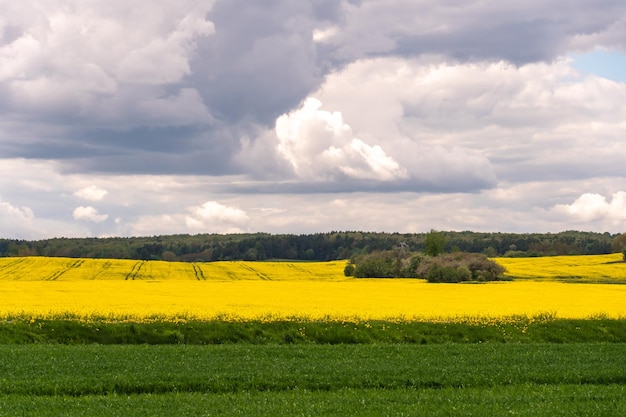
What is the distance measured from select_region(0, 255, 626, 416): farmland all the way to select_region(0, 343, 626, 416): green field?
69 mm

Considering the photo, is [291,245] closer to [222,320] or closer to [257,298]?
[257,298]

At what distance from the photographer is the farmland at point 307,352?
1919cm

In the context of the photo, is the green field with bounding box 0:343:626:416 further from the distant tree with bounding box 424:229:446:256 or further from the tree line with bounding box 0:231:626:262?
the tree line with bounding box 0:231:626:262

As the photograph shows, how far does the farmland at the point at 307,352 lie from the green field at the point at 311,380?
69mm

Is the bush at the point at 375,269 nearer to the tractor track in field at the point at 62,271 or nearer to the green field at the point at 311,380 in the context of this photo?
the tractor track in field at the point at 62,271

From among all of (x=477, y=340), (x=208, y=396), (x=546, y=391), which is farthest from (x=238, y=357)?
(x=477, y=340)

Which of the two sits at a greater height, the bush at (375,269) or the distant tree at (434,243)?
the distant tree at (434,243)

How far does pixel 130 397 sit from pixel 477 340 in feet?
65.8

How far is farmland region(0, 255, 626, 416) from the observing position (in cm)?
1919

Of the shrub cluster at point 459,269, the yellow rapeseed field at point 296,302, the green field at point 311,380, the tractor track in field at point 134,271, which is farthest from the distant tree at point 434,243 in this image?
the green field at point 311,380

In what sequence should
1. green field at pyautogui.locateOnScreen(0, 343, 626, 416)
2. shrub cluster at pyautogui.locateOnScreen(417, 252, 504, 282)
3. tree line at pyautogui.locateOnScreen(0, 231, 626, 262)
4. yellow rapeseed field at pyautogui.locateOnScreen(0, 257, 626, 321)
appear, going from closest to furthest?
green field at pyautogui.locateOnScreen(0, 343, 626, 416) < yellow rapeseed field at pyautogui.locateOnScreen(0, 257, 626, 321) < shrub cluster at pyautogui.locateOnScreen(417, 252, 504, 282) < tree line at pyautogui.locateOnScreen(0, 231, 626, 262)

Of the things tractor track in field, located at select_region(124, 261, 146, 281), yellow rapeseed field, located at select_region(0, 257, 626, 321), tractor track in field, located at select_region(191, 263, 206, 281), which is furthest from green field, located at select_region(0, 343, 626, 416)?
tractor track in field, located at select_region(191, 263, 206, 281)

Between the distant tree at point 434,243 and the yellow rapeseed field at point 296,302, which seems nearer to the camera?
the yellow rapeseed field at point 296,302

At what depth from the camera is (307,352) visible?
91.7 feet
